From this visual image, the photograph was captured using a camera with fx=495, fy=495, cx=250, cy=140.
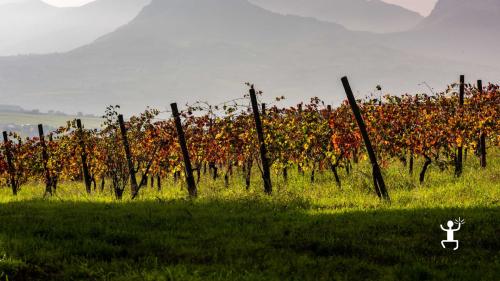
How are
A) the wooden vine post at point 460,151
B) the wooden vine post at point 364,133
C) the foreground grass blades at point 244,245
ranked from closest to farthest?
the foreground grass blades at point 244,245
the wooden vine post at point 364,133
the wooden vine post at point 460,151

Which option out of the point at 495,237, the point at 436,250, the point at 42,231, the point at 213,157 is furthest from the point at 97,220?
the point at 213,157

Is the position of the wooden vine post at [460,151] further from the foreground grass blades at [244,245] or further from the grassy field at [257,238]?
the foreground grass blades at [244,245]

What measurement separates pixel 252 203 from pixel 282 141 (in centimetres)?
574

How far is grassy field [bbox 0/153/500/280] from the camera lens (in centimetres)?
837

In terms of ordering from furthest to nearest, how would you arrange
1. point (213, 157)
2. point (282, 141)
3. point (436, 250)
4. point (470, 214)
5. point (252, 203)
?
point (213, 157), point (282, 141), point (252, 203), point (470, 214), point (436, 250)

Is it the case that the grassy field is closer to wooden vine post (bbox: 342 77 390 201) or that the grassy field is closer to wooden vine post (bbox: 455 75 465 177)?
wooden vine post (bbox: 342 77 390 201)

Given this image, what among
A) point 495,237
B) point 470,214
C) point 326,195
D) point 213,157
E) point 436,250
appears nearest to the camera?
point 436,250

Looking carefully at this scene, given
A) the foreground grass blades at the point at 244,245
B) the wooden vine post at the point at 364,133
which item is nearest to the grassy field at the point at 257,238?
the foreground grass blades at the point at 244,245

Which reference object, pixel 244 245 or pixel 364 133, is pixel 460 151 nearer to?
pixel 364 133

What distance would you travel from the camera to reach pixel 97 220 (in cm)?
1238

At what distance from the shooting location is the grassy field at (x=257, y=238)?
8367mm

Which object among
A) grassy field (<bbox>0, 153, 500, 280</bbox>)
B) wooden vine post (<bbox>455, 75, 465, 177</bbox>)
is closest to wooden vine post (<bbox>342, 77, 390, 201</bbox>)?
grassy field (<bbox>0, 153, 500, 280</bbox>)

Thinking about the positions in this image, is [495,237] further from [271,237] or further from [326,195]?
[326,195]

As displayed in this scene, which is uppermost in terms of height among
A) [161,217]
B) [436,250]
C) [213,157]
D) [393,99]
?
[393,99]
